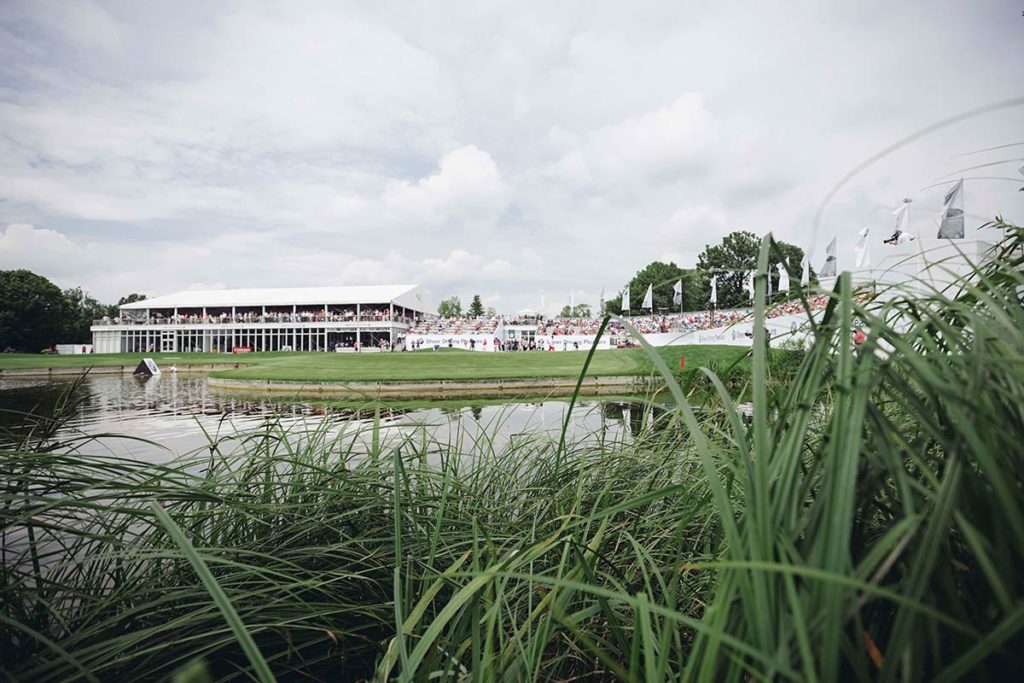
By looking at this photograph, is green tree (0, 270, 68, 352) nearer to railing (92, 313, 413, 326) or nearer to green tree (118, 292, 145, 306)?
→ railing (92, 313, 413, 326)

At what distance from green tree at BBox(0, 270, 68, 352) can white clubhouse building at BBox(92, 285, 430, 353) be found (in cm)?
315

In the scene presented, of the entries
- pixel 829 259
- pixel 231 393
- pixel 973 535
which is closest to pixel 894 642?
pixel 973 535

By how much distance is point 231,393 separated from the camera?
17.1 meters

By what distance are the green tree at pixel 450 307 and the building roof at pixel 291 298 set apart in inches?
1222

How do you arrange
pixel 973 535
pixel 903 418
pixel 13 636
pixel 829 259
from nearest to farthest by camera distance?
1. pixel 973 535
2. pixel 13 636
3. pixel 903 418
4. pixel 829 259

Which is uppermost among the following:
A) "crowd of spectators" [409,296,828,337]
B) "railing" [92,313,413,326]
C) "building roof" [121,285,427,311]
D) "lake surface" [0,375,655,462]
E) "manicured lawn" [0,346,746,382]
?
"building roof" [121,285,427,311]

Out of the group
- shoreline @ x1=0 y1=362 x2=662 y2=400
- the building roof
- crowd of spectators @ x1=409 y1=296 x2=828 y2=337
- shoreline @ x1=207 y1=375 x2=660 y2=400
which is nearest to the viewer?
shoreline @ x1=0 y1=362 x2=662 y2=400

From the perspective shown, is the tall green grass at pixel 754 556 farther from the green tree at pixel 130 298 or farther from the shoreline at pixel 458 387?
the green tree at pixel 130 298

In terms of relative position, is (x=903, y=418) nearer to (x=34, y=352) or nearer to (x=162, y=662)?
(x=162, y=662)

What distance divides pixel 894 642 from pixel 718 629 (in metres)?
0.17

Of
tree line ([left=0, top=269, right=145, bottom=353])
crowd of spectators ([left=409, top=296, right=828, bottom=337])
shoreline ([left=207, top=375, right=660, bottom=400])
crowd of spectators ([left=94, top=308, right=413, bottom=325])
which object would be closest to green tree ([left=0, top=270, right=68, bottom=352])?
tree line ([left=0, top=269, right=145, bottom=353])

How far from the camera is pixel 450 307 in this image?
86625 millimetres

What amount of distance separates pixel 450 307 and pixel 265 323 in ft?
133

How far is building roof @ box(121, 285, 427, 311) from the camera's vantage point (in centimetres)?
4878
